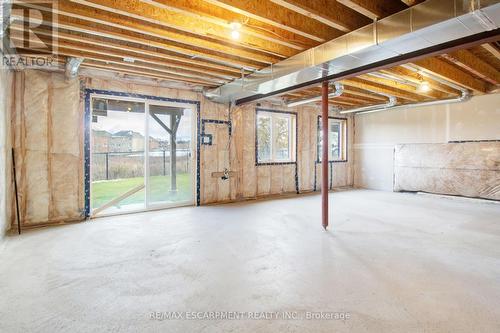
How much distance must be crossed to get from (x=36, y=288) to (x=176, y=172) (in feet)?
12.0

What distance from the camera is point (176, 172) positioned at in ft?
19.1

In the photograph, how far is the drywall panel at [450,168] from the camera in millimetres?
5809

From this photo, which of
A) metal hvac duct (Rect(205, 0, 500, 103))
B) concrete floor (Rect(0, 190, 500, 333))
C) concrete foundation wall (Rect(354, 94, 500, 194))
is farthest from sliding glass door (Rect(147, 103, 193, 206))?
concrete foundation wall (Rect(354, 94, 500, 194))

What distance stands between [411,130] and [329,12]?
225 inches

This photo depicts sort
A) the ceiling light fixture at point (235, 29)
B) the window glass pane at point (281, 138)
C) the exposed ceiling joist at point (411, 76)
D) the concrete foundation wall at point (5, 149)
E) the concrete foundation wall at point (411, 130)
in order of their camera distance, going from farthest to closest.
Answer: the window glass pane at point (281, 138) < the concrete foundation wall at point (411, 130) < the exposed ceiling joist at point (411, 76) < the concrete foundation wall at point (5, 149) < the ceiling light fixture at point (235, 29)

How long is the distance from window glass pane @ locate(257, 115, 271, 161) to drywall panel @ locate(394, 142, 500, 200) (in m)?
3.62

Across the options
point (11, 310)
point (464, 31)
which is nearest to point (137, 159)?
point (11, 310)

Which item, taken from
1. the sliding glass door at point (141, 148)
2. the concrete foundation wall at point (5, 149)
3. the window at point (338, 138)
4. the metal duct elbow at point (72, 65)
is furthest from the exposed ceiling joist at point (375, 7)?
the window at point (338, 138)

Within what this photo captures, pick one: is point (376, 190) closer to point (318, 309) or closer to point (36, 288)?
point (318, 309)

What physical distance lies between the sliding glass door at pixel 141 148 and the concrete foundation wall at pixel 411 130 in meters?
5.44

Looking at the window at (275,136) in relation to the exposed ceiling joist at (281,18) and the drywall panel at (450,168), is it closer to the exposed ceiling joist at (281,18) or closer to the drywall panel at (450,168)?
the drywall panel at (450,168)

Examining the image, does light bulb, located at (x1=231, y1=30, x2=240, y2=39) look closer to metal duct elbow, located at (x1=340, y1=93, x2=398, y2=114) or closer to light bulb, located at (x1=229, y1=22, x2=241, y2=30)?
light bulb, located at (x1=229, y1=22, x2=241, y2=30)

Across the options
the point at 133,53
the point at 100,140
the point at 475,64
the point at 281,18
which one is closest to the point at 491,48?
the point at 475,64

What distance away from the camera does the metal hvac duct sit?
7.14 feet
